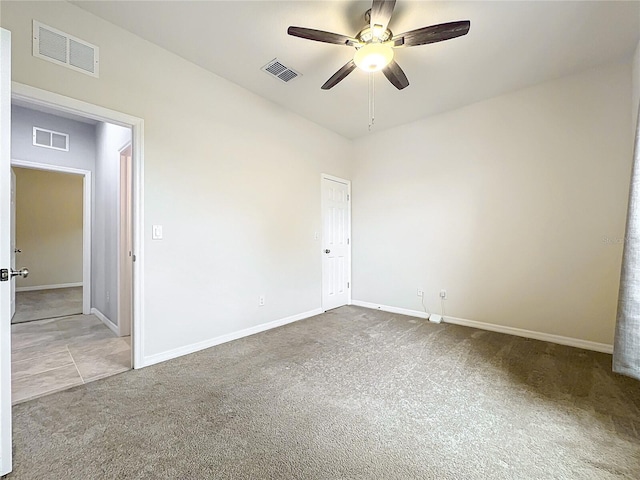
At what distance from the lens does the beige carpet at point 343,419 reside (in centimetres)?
138

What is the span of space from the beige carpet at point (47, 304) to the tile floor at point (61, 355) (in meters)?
0.40

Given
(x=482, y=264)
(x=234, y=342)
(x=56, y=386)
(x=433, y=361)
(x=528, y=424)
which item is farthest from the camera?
(x=482, y=264)

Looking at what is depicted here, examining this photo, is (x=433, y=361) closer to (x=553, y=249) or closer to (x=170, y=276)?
(x=553, y=249)

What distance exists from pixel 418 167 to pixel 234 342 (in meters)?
3.45

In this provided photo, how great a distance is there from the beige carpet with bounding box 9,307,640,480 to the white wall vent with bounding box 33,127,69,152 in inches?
138

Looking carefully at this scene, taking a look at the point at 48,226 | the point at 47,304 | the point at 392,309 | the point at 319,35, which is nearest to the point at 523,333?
the point at 392,309

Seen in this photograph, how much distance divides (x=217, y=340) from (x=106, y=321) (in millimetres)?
1945

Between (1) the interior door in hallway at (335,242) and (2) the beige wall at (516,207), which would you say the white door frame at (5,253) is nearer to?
(1) the interior door in hallway at (335,242)

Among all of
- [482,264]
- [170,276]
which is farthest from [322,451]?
[482,264]

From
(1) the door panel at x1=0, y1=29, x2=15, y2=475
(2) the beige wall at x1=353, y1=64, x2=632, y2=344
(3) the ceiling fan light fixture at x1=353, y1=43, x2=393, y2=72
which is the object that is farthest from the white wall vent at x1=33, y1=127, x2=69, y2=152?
(2) the beige wall at x1=353, y1=64, x2=632, y2=344

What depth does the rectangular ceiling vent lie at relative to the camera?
108 inches

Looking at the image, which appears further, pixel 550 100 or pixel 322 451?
pixel 550 100

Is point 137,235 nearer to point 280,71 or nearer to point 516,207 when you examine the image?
point 280,71

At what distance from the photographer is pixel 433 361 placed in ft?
8.44
